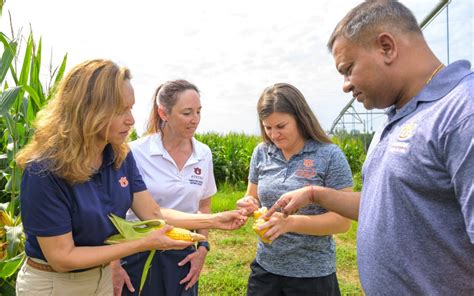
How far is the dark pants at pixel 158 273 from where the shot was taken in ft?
8.28

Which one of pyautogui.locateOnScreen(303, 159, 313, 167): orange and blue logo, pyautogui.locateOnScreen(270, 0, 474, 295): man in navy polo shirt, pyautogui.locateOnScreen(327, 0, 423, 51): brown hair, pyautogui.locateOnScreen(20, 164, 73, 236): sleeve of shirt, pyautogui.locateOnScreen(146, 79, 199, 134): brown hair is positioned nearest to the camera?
pyautogui.locateOnScreen(270, 0, 474, 295): man in navy polo shirt

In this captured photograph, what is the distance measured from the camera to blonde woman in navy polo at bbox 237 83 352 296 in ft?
7.80

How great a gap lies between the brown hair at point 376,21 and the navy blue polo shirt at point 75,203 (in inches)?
56.5

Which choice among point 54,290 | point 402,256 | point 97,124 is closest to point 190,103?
point 97,124

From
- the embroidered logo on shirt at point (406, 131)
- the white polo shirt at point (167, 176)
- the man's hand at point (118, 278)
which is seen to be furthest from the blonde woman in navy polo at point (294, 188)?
the embroidered logo on shirt at point (406, 131)

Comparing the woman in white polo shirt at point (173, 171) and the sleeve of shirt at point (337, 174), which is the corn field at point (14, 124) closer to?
the woman in white polo shirt at point (173, 171)

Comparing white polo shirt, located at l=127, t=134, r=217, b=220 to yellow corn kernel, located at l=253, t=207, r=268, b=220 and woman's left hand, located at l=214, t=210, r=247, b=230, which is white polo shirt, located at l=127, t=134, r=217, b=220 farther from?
yellow corn kernel, located at l=253, t=207, r=268, b=220

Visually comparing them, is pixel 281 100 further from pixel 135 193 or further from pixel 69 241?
pixel 69 241

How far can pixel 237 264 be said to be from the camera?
530 cm

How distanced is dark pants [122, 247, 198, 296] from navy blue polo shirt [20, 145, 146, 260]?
0.52 m

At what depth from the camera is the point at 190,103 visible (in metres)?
2.78

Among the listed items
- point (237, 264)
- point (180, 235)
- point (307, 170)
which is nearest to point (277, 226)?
point (307, 170)

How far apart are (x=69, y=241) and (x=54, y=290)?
13.6 inches

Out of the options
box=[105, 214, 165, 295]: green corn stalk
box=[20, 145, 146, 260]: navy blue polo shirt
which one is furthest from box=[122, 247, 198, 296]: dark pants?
box=[20, 145, 146, 260]: navy blue polo shirt
